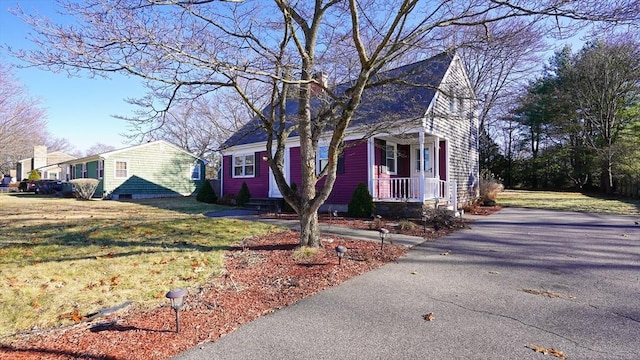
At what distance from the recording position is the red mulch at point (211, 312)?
2924 millimetres

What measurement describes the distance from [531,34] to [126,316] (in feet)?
23.3

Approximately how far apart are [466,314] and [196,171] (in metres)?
24.1

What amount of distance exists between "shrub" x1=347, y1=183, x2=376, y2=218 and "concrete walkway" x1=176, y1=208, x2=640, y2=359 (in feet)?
16.3

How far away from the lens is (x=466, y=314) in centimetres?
362

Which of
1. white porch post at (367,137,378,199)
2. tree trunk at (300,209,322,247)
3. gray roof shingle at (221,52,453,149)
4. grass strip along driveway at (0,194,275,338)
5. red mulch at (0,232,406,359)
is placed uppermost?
gray roof shingle at (221,52,453,149)

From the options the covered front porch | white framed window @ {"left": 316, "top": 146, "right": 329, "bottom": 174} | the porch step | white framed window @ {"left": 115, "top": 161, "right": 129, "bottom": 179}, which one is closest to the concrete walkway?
the covered front porch

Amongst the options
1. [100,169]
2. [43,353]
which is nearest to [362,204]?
[43,353]

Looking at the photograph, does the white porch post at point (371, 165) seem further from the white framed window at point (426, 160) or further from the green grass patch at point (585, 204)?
the green grass patch at point (585, 204)

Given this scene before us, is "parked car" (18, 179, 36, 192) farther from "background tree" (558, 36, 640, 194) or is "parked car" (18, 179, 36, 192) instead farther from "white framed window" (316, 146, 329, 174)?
"background tree" (558, 36, 640, 194)

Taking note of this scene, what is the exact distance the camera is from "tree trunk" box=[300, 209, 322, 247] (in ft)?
20.2

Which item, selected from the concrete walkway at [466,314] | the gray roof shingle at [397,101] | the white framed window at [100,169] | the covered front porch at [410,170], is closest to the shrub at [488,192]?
the covered front porch at [410,170]

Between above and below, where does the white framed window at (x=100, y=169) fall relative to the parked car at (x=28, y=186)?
above

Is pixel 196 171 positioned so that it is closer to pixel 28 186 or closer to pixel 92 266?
pixel 28 186

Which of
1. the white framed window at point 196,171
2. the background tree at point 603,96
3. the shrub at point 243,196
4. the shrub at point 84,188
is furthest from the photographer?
the white framed window at point 196,171
